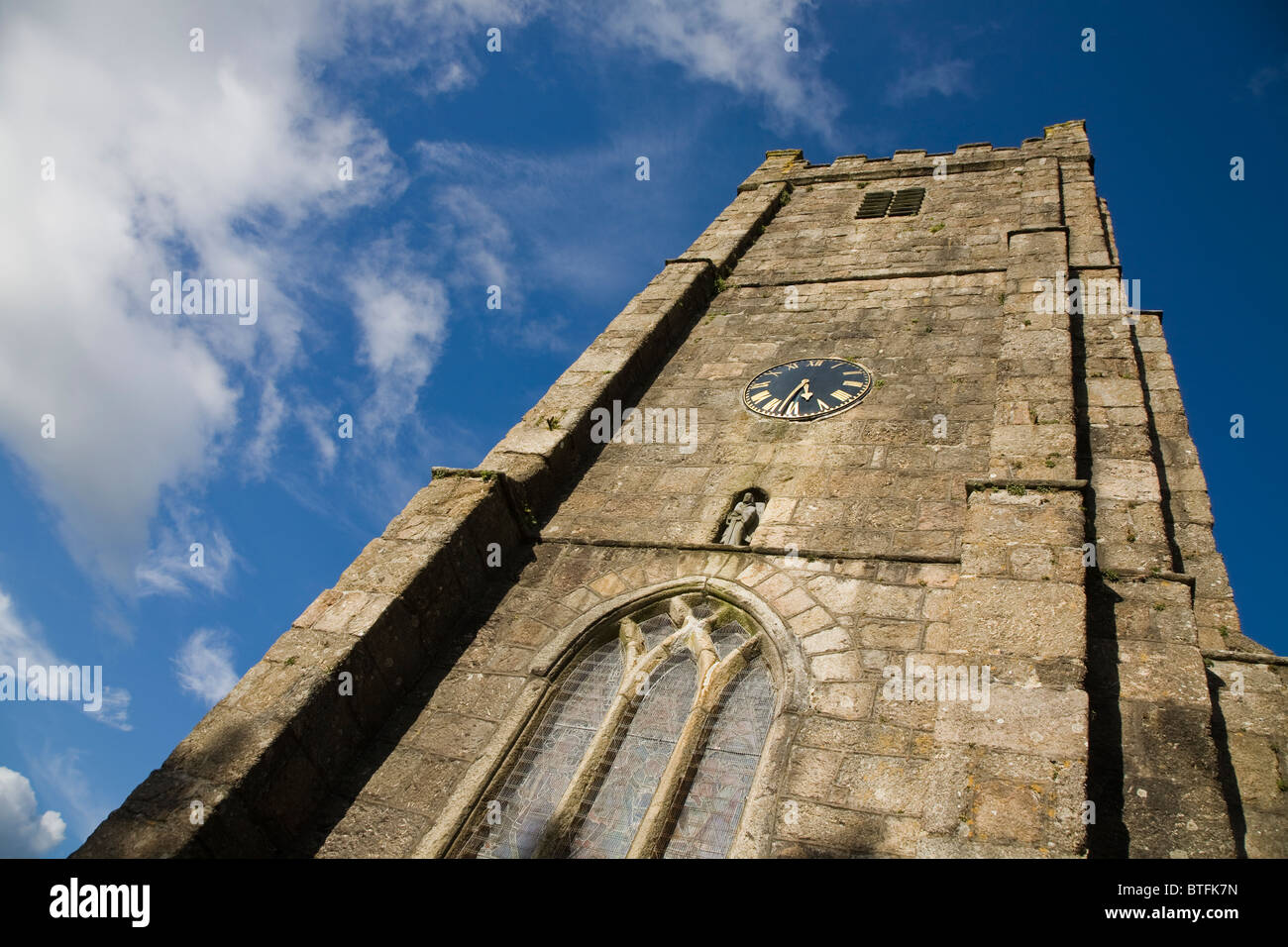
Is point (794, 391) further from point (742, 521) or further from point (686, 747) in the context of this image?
point (686, 747)

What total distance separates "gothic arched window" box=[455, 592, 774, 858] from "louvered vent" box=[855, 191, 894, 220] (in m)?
8.93

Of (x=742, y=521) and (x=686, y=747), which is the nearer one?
(x=686, y=747)

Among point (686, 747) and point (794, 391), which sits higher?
point (794, 391)

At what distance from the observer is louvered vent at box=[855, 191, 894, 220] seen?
13430mm

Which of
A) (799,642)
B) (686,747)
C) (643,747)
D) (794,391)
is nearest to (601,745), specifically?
(643,747)

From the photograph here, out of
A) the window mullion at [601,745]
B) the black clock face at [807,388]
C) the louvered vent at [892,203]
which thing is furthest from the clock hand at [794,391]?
the louvered vent at [892,203]

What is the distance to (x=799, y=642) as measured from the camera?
5855 millimetres

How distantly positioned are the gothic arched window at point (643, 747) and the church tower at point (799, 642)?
0.02m

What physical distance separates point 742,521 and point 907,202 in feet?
27.9

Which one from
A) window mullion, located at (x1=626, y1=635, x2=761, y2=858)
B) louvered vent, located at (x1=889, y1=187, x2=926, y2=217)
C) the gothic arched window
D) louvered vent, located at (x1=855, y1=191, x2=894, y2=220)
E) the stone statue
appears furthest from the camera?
louvered vent, located at (x1=855, y1=191, x2=894, y2=220)

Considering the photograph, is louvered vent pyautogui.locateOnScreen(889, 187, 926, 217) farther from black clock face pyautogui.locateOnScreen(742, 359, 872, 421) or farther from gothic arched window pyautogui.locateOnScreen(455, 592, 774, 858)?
gothic arched window pyautogui.locateOnScreen(455, 592, 774, 858)

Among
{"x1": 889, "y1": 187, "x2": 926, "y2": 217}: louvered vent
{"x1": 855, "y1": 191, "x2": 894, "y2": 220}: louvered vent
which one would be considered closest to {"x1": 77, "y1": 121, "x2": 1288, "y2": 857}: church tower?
{"x1": 889, "y1": 187, "x2": 926, "y2": 217}: louvered vent

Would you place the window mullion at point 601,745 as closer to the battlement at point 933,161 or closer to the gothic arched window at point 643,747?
the gothic arched window at point 643,747
